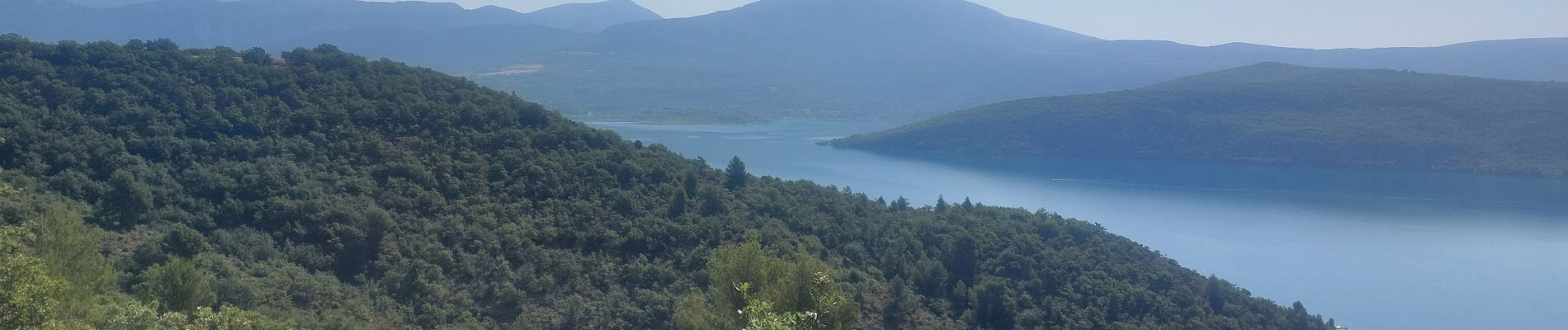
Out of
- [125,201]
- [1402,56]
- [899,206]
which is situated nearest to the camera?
[125,201]

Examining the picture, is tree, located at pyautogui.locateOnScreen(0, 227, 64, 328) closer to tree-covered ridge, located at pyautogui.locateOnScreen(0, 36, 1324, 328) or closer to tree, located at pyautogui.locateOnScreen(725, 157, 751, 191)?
tree-covered ridge, located at pyautogui.locateOnScreen(0, 36, 1324, 328)

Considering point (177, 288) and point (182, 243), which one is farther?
point (182, 243)

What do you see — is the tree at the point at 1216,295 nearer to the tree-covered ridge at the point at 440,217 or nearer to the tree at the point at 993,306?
the tree-covered ridge at the point at 440,217

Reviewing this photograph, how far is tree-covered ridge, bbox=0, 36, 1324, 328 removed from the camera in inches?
424

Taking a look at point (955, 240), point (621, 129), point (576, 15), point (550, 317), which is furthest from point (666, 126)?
point (576, 15)

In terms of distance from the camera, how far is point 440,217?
12633mm

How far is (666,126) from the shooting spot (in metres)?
52.3

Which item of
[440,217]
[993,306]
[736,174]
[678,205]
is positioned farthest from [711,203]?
[993,306]

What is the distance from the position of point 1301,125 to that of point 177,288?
47620 millimetres

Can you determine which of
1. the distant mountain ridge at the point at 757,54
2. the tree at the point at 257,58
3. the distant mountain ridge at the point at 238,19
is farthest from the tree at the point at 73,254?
the distant mountain ridge at the point at 238,19

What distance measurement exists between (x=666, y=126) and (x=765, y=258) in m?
43.1

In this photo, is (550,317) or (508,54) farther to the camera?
(508,54)

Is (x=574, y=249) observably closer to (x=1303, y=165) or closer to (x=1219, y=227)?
(x=1219, y=227)

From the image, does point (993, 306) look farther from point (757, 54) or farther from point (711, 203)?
point (757, 54)
